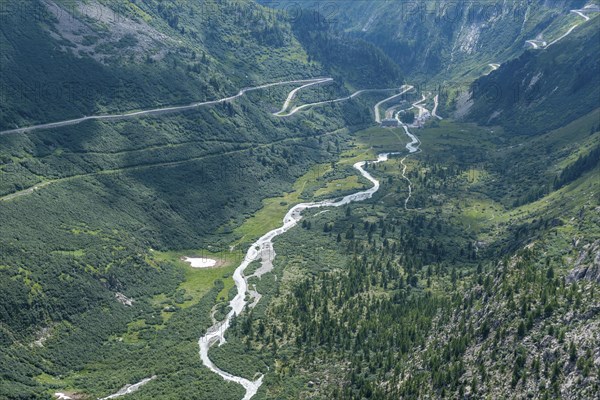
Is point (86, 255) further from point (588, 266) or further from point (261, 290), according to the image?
point (588, 266)

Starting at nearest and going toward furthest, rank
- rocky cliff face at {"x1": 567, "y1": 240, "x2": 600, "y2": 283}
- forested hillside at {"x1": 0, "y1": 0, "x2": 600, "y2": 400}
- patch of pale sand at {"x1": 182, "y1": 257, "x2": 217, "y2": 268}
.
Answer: forested hillside at {"x1": 0, "y1": 0, "x2": 600, "y2": 400}, rocky cliff face at {"x1": 567, "y1": 240, "x2": 600, "y2": 283}, patch of pale sand at {"x1": 182, "y1": 257, "x2": 217, "y2": 268}

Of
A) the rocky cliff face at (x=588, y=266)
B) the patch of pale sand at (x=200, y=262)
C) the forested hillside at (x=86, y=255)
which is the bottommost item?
the patch of pale sand at (x=200, y=262)

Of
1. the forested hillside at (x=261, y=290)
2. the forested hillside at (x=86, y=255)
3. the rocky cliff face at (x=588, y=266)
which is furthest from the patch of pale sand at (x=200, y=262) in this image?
the rocky cliff face at (x=588, y=266)

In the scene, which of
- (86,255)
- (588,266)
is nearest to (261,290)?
(86,255)

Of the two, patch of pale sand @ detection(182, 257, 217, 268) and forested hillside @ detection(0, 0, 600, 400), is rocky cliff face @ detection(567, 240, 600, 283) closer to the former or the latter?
forested hillside @ detection(0, 0, 600, 400)

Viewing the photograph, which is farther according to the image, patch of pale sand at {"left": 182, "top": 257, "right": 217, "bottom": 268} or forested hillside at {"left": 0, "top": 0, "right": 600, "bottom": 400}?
patch of pale sand at {"left": 182, "top": 257, "right": 217, "bottom": 268}

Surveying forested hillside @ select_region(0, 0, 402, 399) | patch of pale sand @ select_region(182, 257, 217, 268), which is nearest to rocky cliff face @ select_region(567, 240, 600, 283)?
forested hillside @ select_region(0, 0, 402, 399)

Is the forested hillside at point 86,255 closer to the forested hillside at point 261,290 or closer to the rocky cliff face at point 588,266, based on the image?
the forested hillside at point 261,290

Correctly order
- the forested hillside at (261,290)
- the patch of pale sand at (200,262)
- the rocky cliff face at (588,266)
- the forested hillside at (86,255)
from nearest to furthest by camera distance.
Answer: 1. the forested hillside at (261,290)
2. the rocky cliff face at (588,266)
3. the forested hillside at (86,255)
4. the patch of pale sand at (200,262)
